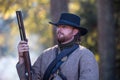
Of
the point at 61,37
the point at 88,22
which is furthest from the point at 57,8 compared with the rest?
the point at 88,22

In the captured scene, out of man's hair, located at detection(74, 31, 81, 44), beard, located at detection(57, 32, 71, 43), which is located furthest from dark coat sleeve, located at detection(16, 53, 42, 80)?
man's hair, located at detection(74, 31, 81, 44)

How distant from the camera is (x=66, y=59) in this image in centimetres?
710

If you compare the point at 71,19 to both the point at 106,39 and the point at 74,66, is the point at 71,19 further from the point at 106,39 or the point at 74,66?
the point at 106,39

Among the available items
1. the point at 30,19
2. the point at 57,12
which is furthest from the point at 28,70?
the point at 30,19

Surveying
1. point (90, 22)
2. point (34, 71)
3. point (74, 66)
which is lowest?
point (90, 22)

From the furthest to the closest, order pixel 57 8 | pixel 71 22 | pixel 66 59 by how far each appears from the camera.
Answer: pixel 57 8, pixel 71 22, pixel 66 59

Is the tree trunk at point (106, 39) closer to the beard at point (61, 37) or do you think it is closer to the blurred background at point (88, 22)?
the blurred background at point (88, 22)

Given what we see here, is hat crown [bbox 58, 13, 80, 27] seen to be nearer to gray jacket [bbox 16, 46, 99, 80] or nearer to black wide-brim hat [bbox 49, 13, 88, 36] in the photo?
black wide-brim hat [bbox 49, 13, 88, 36]

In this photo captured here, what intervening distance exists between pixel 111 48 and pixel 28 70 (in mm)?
12071

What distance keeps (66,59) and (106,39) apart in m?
11.7

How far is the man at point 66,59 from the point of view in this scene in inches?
273

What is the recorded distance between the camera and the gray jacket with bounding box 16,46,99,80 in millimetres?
6906

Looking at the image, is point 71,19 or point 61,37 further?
point 71,19

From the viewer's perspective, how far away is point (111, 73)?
18.7m
